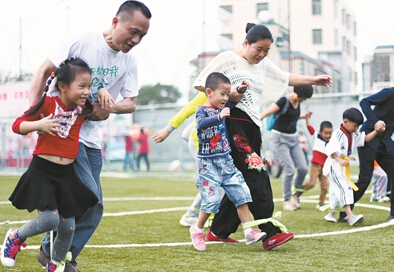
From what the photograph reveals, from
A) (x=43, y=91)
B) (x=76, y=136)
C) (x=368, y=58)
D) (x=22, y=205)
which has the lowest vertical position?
(x=22, y=205)

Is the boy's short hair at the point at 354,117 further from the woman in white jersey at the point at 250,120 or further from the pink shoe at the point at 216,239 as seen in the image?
the pink shoe at the point at 216,239

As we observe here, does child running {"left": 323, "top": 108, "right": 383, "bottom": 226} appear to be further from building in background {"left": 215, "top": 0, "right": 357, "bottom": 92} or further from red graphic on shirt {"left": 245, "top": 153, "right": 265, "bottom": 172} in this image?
building in background {"left": 215, "top": 0, "right": 357, "bottom": 92}

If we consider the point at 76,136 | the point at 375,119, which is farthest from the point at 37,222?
the point at 375,119

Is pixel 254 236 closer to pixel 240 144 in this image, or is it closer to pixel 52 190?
pixel 240 144

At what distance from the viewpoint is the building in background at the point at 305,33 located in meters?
20.9

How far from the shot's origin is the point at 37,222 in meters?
4.33

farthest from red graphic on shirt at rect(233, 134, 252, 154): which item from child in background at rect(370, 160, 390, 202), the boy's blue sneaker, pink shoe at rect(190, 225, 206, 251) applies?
child in background at rect(370, 160, 390, 202)

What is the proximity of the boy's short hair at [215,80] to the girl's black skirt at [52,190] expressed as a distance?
5.89ft

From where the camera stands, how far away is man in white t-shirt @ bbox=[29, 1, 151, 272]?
14.4 ft

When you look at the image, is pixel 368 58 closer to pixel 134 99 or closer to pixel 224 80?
pixel 224 80

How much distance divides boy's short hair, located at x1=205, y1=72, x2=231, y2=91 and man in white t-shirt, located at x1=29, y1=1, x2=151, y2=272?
3.60 ft

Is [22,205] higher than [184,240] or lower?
higher

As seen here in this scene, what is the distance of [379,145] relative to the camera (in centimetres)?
771

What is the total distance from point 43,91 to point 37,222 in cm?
85
